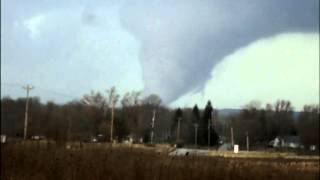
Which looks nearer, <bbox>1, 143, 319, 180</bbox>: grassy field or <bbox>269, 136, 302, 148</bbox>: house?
<bbox>1, 143, 319, 180</bbox>: grassy field

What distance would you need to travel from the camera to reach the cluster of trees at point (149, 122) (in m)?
18.8

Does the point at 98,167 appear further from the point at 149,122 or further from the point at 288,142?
the point at 288,142

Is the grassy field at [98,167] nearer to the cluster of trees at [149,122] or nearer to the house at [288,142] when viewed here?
the cluster of trees at [149,122]

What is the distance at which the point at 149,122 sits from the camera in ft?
122

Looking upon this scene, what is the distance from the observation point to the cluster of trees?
18.8 metres

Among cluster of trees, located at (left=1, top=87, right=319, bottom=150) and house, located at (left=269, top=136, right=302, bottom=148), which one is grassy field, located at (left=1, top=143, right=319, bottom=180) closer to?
cluster of trees, located at (left=1, top=87, right=319, bottom=150)

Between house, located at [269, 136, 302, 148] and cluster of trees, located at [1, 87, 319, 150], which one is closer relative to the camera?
cluster of trees, located at [1, 87, 319, 150]

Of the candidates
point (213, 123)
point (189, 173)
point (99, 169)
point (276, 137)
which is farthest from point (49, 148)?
point (276, 137)

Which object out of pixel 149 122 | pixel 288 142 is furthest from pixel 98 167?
pixel 288 142

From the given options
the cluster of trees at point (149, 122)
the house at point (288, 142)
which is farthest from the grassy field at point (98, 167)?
the house at point (288, 142)

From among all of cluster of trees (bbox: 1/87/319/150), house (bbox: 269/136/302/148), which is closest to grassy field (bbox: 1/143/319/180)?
cluster of trees (bbox: 1/87/319/150)

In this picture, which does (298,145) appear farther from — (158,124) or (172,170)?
(172,170)

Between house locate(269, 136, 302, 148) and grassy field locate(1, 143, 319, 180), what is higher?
house locate(269, 136, 302, 148)

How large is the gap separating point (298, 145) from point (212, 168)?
86513 millimetres
